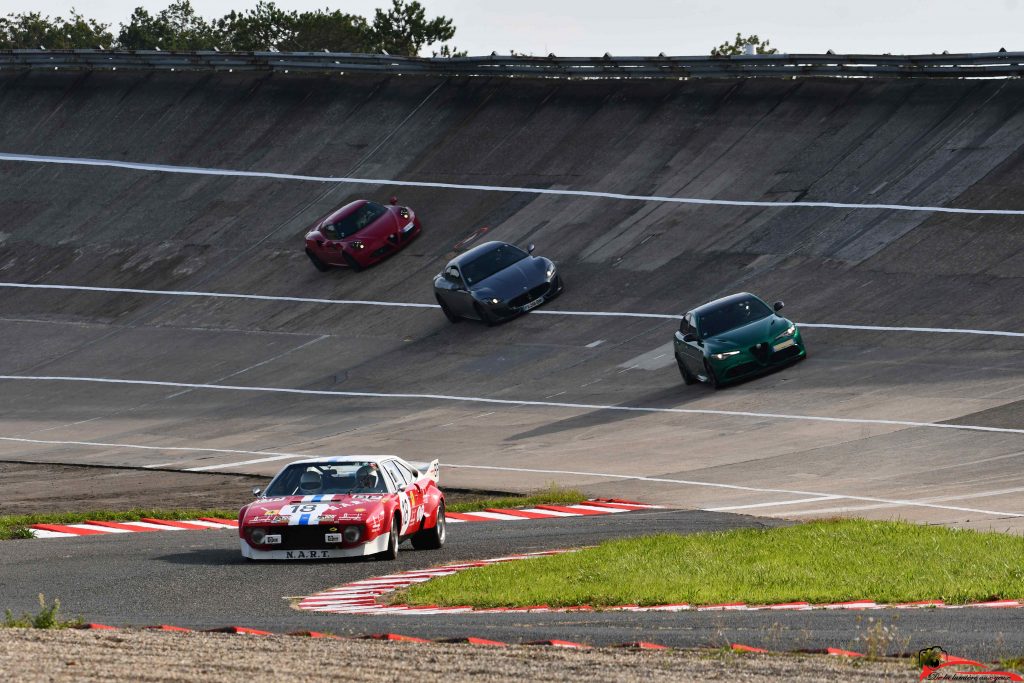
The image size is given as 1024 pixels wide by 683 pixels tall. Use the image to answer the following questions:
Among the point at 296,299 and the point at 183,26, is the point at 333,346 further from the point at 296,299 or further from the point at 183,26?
the point at 183,26

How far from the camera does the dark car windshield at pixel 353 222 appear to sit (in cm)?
4397

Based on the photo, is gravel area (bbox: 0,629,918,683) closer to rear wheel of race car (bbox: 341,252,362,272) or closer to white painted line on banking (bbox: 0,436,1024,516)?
white painted line on banking (bbox: 0,436,1024,516)

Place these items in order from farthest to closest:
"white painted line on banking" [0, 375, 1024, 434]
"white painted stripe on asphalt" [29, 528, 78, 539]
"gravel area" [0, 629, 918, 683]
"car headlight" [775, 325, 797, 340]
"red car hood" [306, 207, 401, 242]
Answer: "red car hood" [306, 207, 401, 242], "car headlight" [775, 325, 797, 340], "white painted line on banking" [0, 375, 1024, 434], "white painted stripe on asphalt" [29, 528, 78, 539], "gravel area" [0, 629, 918, 683]

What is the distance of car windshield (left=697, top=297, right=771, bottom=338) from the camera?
1178 inches

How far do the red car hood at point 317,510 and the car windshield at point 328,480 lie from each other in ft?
0.92

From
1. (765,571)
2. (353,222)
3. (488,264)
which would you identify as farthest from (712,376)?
(353,222)

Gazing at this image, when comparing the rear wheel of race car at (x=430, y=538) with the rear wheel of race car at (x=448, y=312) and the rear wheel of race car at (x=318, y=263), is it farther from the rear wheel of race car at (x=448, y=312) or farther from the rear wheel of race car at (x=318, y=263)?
the rear wheel of race car at (x=318, y=263)

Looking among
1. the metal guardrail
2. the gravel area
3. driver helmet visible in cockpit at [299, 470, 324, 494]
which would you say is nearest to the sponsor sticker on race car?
driver helmet visible in cockpit at [299, 470, 324, 494]

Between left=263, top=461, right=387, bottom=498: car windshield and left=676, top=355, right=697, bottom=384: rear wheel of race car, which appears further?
left=676, top=355, right=697, bottom=384: rear wheel of race car

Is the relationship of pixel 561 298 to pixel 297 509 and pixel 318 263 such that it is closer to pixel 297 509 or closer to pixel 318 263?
pixel 318 263

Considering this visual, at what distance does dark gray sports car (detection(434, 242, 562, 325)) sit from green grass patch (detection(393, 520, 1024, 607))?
19675 millimetres

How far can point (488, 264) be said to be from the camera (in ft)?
123

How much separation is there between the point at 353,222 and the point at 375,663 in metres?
34.4

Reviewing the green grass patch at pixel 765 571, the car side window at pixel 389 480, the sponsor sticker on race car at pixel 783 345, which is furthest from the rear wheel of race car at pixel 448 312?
the green grass patch at pixel 765 571
